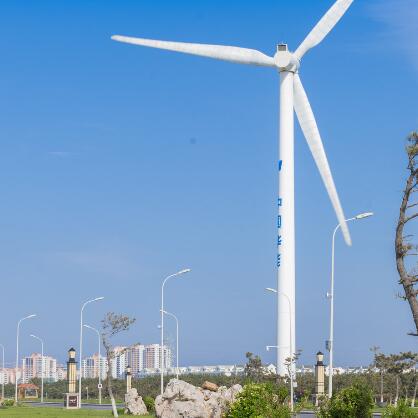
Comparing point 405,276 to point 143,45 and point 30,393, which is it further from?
point 30,393

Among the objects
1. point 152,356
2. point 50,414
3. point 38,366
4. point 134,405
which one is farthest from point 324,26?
point 38,366

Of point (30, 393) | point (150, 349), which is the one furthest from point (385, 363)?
point (150, 349)

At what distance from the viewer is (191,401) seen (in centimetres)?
4378

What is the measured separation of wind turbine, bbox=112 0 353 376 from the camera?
198ft

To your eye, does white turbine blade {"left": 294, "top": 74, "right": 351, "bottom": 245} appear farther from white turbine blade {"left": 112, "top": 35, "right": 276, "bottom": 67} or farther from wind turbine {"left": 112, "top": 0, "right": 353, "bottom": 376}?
white turbine blade {"left": 112, "top": 35, "right": 276, "bottom": 67}

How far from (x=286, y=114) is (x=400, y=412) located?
37599mm

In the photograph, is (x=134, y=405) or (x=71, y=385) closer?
(x=134, y=405)

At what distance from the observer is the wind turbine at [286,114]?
60469mm

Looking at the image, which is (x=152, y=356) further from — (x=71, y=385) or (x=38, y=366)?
(x=71, y=385)

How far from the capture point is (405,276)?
84.7ft

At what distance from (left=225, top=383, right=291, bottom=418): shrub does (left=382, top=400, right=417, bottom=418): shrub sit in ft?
17.3

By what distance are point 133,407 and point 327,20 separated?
2616 centimetres

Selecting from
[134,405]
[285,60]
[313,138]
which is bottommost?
[134,405]

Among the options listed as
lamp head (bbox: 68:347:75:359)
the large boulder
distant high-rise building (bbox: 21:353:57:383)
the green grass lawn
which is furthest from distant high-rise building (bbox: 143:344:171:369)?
the large boulder
